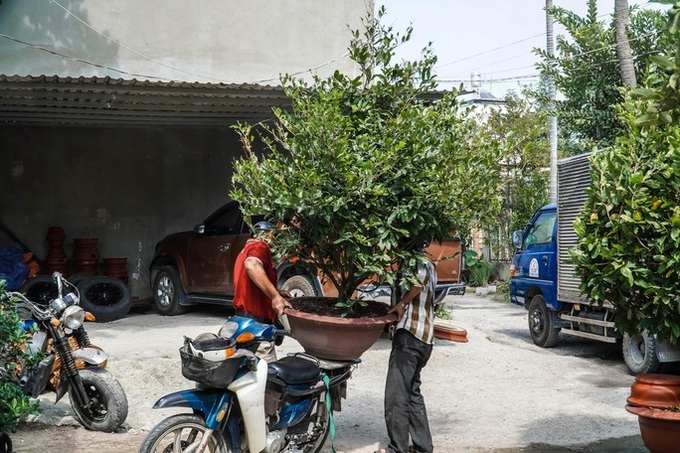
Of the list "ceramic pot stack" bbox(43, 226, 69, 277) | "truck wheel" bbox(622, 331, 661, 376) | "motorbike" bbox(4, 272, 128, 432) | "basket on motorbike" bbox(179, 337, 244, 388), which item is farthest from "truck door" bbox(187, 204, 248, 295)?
"basket on motorbike" bbox(179, 337, 244, 388)

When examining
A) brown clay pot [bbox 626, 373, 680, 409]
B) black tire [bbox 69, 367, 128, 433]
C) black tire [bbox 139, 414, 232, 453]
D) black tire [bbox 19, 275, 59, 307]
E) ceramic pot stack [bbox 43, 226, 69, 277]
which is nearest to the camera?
black tire [bbox 139, 414, 232, 453]

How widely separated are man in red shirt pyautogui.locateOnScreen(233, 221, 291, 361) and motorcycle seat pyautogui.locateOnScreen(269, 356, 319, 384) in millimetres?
249

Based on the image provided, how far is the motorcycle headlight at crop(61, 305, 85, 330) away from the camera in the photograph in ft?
20.8

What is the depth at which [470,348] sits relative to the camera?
11.1 m

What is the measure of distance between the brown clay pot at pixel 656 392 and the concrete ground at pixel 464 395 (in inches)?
34.2

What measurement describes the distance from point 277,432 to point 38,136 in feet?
33.2

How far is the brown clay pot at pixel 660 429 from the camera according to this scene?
5578 millimetres

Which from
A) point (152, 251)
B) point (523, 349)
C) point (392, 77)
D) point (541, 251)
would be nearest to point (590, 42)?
point (541, 251)

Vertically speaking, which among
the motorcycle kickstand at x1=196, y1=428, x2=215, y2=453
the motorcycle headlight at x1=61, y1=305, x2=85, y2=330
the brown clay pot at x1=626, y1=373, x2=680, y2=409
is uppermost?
the motorcycle headlight at x1=61, y1=305, x2=85, y2=330

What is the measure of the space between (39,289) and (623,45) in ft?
34.8

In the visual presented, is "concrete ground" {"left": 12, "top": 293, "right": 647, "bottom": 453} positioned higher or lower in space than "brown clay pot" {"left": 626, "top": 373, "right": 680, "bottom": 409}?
lower

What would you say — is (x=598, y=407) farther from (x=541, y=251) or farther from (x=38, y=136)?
(x=38, y=136)

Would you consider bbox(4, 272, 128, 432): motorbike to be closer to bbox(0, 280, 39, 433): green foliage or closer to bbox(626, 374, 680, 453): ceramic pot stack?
bbox(0, 280, 39, 433): green foliage

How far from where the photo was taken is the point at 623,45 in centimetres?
1372
